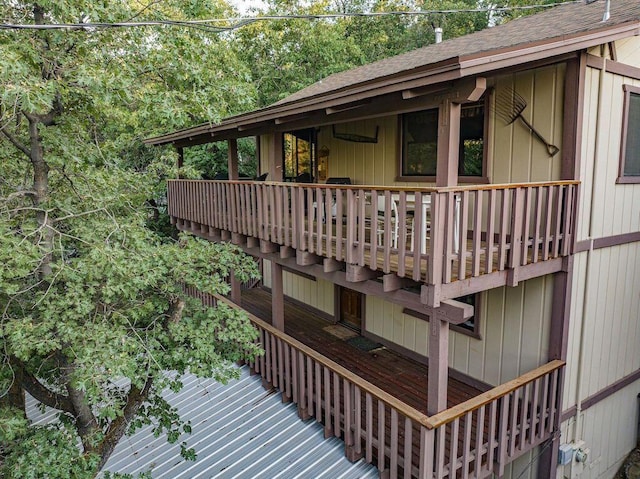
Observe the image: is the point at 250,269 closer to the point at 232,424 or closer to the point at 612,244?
the point at 232,424

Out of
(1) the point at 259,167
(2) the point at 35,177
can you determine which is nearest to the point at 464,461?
(2) the point at 35,177

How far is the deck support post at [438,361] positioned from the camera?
4.40 metres

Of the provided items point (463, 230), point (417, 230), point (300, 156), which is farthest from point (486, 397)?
point (300, 156)

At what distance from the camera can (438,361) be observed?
4434 mm

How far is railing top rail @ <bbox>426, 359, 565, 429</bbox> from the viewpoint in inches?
174

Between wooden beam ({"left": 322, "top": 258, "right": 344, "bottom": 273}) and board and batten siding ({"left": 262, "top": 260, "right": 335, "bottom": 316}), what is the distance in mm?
4029

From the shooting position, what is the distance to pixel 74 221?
459 cm

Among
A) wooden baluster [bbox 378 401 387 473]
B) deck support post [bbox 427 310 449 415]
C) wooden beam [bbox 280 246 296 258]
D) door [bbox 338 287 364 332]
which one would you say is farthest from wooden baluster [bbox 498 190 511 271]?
door [bbox 338 287 364 332]

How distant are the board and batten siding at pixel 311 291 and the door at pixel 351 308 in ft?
0.85

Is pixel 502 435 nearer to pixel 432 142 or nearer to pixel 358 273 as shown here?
pixel 358 273

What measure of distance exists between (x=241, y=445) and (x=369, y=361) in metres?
2.51

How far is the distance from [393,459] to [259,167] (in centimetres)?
876

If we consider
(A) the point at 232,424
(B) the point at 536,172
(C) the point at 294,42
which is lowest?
(A) the point at 232,424

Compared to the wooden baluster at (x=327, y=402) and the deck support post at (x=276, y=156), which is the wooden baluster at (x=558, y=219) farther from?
the deck support post at (x=276, y=156)
